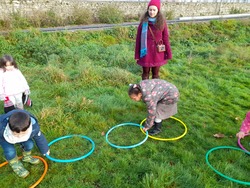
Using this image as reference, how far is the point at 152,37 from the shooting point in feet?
17.8

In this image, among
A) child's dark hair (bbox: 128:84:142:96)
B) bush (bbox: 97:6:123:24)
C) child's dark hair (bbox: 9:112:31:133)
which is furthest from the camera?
bush (bbox: 97:6:123:24)

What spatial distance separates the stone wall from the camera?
38.9 feet

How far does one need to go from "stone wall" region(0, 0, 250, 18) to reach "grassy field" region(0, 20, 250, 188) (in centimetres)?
306

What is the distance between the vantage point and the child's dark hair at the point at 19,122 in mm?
3115

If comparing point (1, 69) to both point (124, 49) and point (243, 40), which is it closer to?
point (124, 49)

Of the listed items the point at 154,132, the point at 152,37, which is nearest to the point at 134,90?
the point at 154,132

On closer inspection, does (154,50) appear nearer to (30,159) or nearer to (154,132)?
(154,132)

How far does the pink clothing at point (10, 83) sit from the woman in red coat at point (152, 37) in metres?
2.49

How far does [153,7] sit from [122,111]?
7.13 feet

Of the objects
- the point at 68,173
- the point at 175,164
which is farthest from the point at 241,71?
the point at 68,173

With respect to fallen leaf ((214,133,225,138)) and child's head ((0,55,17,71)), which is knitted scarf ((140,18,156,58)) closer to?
fallen leaf ((214,133,225,138))

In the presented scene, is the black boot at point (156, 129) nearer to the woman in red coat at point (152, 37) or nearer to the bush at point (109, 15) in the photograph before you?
the woman in red coat at point (152, 37)

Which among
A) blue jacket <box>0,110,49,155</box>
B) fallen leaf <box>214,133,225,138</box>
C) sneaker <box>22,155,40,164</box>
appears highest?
blue jacket <box>0,110,49,155</box>

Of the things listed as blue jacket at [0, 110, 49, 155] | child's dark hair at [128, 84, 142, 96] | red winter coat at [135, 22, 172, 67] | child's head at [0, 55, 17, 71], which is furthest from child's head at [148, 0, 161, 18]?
blue jacket at [0, 110, 49, 155]
